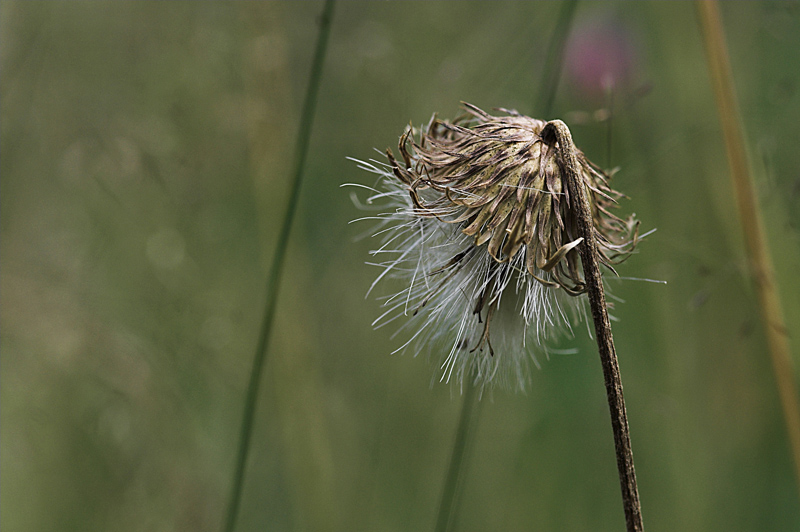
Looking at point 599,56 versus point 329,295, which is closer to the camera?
point 599,56

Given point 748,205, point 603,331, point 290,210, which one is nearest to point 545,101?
point 748,205

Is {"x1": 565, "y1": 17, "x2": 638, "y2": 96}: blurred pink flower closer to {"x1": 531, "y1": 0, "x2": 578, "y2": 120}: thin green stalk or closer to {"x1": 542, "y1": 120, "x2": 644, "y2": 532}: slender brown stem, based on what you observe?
{"x1": 531, "y1": 0, "x2": 578, "y2": 120}: thin green stalk

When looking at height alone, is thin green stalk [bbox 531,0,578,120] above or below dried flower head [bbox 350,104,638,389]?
above

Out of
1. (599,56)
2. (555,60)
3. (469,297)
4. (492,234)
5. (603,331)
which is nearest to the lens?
(603,331)

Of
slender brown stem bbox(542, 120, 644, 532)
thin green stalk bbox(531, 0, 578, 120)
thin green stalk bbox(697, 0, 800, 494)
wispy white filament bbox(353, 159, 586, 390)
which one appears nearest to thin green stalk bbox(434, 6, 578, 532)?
thin green stalk bbox(531, 0, 578, 120)

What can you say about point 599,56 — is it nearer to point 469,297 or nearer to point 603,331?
point 469,297

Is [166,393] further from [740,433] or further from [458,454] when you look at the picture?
[740,433]
